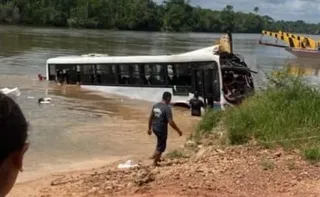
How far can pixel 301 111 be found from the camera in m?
9.71

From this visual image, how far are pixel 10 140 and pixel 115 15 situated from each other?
12847cm

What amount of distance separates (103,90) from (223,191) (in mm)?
21126

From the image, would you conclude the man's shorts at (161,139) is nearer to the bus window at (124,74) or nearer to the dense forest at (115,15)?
the bus window at (124,74)

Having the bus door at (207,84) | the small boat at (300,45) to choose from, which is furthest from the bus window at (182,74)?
the small boat at (300,45)

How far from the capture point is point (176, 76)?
23734mm

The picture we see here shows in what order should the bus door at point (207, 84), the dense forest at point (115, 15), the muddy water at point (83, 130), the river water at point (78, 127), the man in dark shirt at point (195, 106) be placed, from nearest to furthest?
the muddy water at point (83, 130)
the river water at point (78, 127)
the man in dark shirt at point (195, 106)
the bus door at point (207, 84)
the dense forest at point (115, 15)

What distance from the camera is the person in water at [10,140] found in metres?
1.58

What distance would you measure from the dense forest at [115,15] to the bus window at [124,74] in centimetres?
8734

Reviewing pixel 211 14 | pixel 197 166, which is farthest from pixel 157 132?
pixel 211 14

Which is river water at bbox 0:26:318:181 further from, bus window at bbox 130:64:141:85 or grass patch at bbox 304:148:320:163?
grass patch at bbox 304:148:320:163

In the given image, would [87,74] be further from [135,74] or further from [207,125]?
[207,125]

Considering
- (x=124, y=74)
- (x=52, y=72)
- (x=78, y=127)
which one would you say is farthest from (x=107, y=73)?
(x=78, y=127)

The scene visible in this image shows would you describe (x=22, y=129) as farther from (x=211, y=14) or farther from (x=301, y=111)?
(x=211, y=14)

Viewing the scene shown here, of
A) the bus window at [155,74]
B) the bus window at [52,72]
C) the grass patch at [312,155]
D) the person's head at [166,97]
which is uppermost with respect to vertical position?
the person's head at [166,97]
